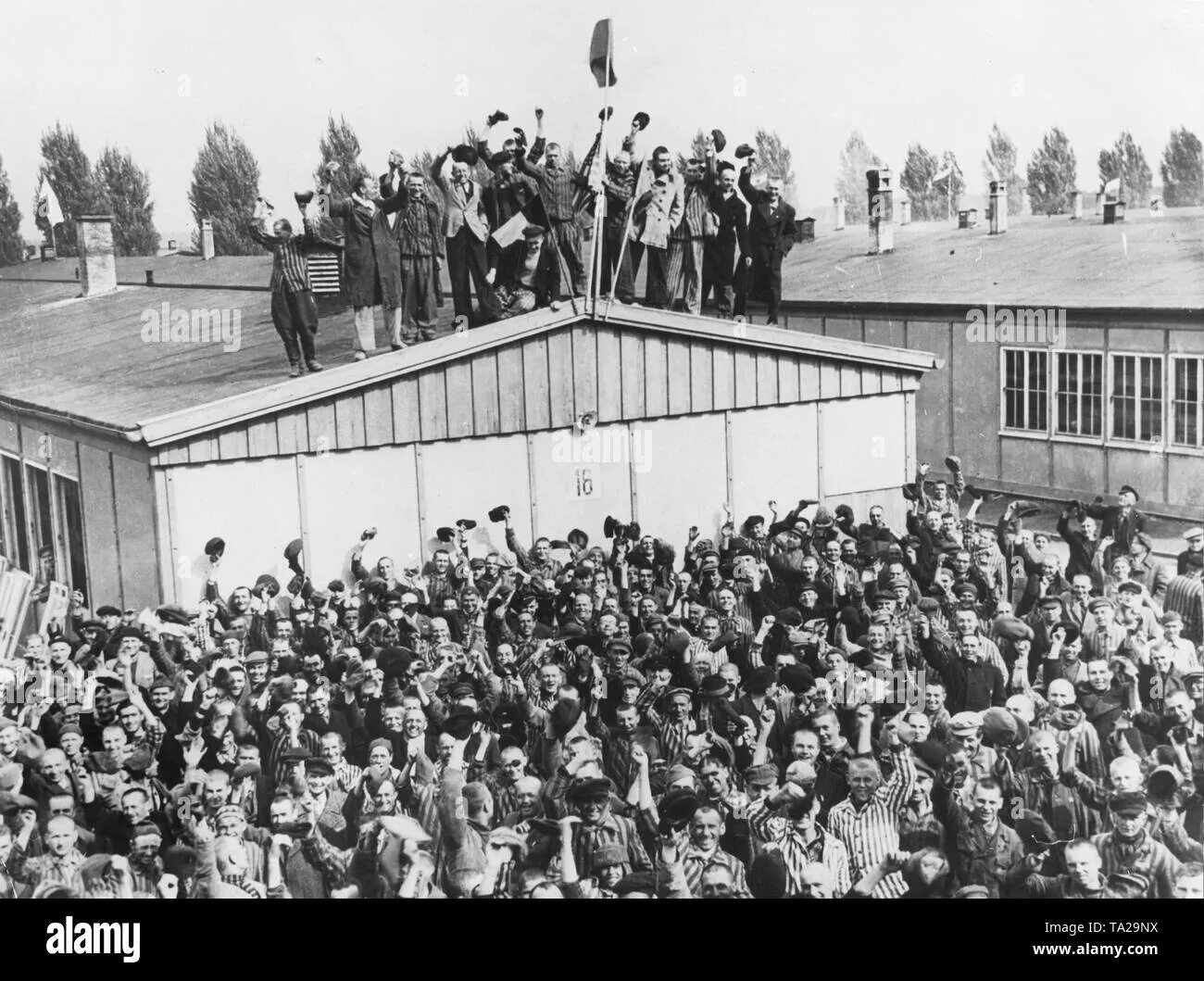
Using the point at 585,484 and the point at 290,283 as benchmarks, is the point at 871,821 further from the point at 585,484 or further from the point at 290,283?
the point at 290,283

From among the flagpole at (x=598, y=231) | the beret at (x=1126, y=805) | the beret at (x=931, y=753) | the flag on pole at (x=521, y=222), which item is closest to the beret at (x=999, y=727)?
the beret at (x=931, y=753)

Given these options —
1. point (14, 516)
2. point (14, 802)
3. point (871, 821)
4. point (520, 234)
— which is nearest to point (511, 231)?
point (520, 234)

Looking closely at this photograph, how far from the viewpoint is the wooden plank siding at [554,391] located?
5551 mm

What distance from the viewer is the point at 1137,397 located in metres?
6.06

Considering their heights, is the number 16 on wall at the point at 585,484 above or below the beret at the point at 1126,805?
above

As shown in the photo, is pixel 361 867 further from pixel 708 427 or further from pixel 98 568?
pixel 708 427

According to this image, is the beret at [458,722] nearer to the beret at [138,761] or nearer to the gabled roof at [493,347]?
the beret at [138,761]

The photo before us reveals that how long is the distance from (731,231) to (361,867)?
3580 millimetres

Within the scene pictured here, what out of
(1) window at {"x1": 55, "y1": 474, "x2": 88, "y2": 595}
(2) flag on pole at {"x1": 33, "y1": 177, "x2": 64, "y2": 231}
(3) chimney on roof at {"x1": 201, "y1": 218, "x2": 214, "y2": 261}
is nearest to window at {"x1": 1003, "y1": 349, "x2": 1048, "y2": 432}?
(3) chimney on roof at {"x1": 201, "y1": 218, "x2": 214, "y2": 261}

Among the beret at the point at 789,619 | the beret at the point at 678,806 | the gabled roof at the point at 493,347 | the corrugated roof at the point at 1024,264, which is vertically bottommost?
the beret at the point at 678,806

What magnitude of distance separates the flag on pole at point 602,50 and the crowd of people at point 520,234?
28cm

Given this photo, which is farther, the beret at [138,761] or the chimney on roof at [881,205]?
the chimney on roof at [881,205]

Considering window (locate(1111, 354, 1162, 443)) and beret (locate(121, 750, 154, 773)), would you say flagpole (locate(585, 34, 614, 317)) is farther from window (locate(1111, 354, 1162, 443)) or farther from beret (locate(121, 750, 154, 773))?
beret (locate(121, 750, 154, 773))

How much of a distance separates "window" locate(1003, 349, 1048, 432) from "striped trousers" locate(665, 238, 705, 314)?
1564mm
